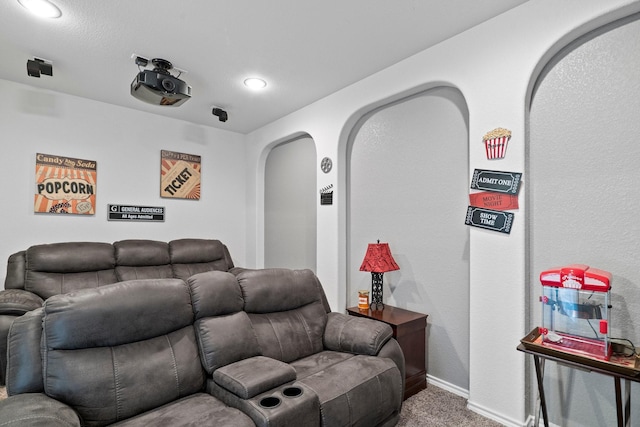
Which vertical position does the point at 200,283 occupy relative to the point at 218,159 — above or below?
below

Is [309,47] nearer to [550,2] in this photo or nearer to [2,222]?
[550,2]

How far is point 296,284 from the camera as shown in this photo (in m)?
2.52

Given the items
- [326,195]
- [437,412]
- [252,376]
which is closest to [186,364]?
[252,376]

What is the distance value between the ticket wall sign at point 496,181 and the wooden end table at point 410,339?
1118 millimetres

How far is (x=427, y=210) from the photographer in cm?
277

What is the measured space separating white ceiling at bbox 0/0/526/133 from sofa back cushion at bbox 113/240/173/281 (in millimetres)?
1662

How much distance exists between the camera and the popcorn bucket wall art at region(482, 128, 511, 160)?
214cm

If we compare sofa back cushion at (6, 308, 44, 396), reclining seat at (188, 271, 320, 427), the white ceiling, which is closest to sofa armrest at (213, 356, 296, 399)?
reclining seat at (188, 271, 320, 427)

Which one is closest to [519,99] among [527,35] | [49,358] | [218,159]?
[527,35]

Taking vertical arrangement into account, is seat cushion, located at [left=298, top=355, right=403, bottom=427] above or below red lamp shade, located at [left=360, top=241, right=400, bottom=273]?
below

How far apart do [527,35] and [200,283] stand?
2549 mm

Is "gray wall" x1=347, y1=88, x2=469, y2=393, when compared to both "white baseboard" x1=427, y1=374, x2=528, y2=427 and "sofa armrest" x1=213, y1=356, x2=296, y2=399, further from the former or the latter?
"sofa armrest" x1=213, y1=356, x2=296, y2=399

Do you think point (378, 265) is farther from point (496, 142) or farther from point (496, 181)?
point (496, 142)

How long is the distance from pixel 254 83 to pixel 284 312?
2.23m
